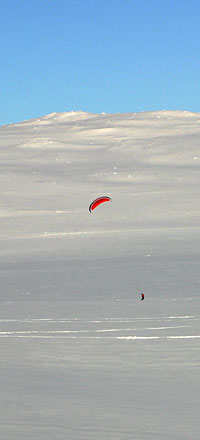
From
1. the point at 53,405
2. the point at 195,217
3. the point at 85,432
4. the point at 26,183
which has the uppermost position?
the point at 26,183

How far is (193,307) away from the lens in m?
14.8

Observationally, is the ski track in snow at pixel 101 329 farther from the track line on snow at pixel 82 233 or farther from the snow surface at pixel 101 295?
the track line on snow at pixel 82 233

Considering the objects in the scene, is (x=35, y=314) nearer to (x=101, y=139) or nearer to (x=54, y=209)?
(x=54, y=209)

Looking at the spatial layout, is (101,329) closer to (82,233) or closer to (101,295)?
(101,295)

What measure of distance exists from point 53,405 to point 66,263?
42.5 ft

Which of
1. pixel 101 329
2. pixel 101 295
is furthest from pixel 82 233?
pixel 101 329

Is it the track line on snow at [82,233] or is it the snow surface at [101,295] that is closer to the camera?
the snow surface at [101,295]

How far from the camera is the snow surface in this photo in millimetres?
8367

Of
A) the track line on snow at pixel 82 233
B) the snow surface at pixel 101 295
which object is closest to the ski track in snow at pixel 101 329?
the snow surface at pixel 101 295

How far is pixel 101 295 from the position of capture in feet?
54.1

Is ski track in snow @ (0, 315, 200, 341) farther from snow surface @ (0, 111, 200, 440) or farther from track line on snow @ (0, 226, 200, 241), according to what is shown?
track line on snow @ (0, 226, 200, 241)

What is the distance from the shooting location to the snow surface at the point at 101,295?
8.37 metres

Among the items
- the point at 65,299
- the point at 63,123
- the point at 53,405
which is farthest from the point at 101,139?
the point at 53,405

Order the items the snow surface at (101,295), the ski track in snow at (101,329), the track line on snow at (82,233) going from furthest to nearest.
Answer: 1. the track line on snow at (82,233)
2. the ski track in snow at (101,329)
3. the snow surface at (101,295)
